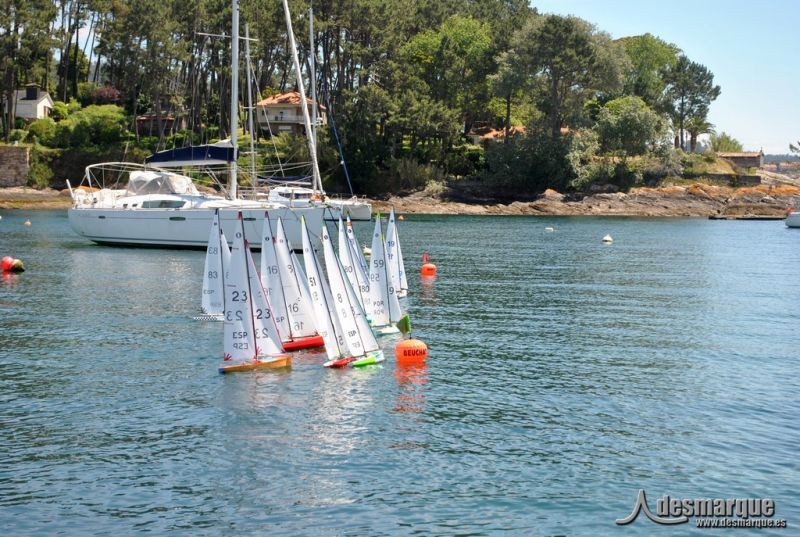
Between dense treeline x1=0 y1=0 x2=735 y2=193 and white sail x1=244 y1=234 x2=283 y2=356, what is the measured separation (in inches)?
3451

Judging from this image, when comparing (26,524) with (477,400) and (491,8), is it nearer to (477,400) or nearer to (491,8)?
(477,400)

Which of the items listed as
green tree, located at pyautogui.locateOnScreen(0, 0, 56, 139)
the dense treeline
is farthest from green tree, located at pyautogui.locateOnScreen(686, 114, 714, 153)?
green tree, located at pyautogui.locateOnScreen(0, 0, 56, 139)

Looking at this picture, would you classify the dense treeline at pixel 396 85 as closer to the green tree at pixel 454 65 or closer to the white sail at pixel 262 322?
the green tree at pixel 454 65

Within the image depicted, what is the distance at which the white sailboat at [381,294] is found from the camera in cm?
3381

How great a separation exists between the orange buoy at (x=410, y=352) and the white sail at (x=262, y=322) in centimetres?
369

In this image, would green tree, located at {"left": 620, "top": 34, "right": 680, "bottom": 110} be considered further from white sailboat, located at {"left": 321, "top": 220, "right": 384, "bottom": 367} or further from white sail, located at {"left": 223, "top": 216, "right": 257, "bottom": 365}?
white sail, located at {"left": 223, "top": 216, "right": 257, "bottom": 365}

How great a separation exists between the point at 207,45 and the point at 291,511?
115647mm

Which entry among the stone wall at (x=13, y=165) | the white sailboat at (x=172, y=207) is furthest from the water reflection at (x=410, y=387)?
the stone wall at (x=13, y=165)

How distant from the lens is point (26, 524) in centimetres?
1602

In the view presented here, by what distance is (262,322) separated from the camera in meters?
27.2

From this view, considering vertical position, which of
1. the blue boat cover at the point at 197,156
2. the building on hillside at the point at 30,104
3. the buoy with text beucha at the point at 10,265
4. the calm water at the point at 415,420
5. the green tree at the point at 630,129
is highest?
the building on hillside at the point at 30,104

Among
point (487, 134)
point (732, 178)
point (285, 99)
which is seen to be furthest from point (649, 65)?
point (285, 99)

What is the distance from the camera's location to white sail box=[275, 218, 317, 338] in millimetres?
28641

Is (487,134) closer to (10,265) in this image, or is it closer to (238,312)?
(10,265)
